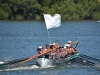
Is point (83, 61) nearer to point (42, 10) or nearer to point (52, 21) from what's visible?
point (52, 21)

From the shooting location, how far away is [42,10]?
342 feet

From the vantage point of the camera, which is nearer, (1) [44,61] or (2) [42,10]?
(1) [44,61]

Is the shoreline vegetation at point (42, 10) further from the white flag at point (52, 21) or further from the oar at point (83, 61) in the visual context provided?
the oar at point (83, 61)

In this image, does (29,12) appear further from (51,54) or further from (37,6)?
(51,54)

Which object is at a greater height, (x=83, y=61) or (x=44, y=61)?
(x=44, y=61)

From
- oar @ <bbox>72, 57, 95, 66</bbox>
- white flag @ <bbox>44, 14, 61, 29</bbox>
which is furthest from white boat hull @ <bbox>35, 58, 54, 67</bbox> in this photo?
white flag @ <bbox>44, 14, 61, 29</bbox>

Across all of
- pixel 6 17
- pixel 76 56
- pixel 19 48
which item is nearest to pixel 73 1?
pixel 6 17

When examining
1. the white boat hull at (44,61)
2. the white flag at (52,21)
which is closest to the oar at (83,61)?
the white boat hull at (44,61)

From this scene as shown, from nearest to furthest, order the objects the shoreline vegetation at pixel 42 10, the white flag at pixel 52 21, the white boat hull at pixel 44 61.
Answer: the white boat hull at pixel 44 61
the white flag at pixel 52 21
the shoreline vegetation at pixel 42 10

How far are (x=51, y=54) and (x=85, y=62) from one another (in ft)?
9.48

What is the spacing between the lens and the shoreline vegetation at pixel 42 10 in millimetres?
103438

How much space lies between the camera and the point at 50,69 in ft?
109

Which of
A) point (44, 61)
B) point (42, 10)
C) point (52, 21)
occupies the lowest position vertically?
point (42, 10)

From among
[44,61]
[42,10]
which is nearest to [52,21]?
[44,61]
